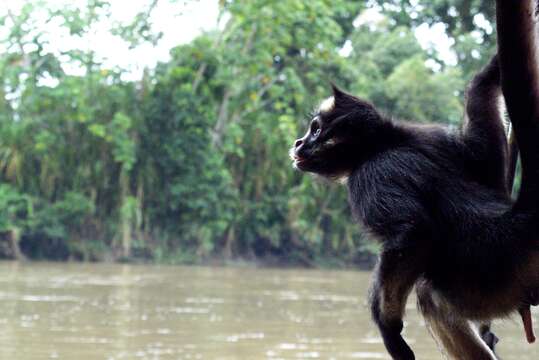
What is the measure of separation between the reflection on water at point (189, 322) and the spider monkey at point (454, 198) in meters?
3.76

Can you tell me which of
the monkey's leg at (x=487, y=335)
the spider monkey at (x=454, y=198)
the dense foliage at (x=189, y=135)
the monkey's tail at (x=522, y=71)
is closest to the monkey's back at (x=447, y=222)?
the spider monkey at (x=454, y=198)

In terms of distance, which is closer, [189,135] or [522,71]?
[522,71]

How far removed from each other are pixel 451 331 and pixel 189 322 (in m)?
6.29

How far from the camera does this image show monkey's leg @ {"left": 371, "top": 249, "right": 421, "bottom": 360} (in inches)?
148

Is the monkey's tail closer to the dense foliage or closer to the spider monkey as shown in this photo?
the spider monkey

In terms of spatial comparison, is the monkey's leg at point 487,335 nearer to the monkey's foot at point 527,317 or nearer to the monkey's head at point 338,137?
the monkey's foot at point 527,317

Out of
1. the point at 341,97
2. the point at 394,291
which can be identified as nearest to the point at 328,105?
the point at 341,97

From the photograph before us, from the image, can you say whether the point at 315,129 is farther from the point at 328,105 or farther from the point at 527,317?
the point at 527,317

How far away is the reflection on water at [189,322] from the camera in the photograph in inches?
318

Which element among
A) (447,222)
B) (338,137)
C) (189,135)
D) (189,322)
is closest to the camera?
(447,222)

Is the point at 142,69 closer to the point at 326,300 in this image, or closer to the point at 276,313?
the point at 326,300

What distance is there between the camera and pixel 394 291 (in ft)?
12.5

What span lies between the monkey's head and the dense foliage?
18476mm

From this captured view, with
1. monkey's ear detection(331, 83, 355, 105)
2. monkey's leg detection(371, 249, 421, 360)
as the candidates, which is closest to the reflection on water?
monkey's ear detection(331, 83, 355, 105)
